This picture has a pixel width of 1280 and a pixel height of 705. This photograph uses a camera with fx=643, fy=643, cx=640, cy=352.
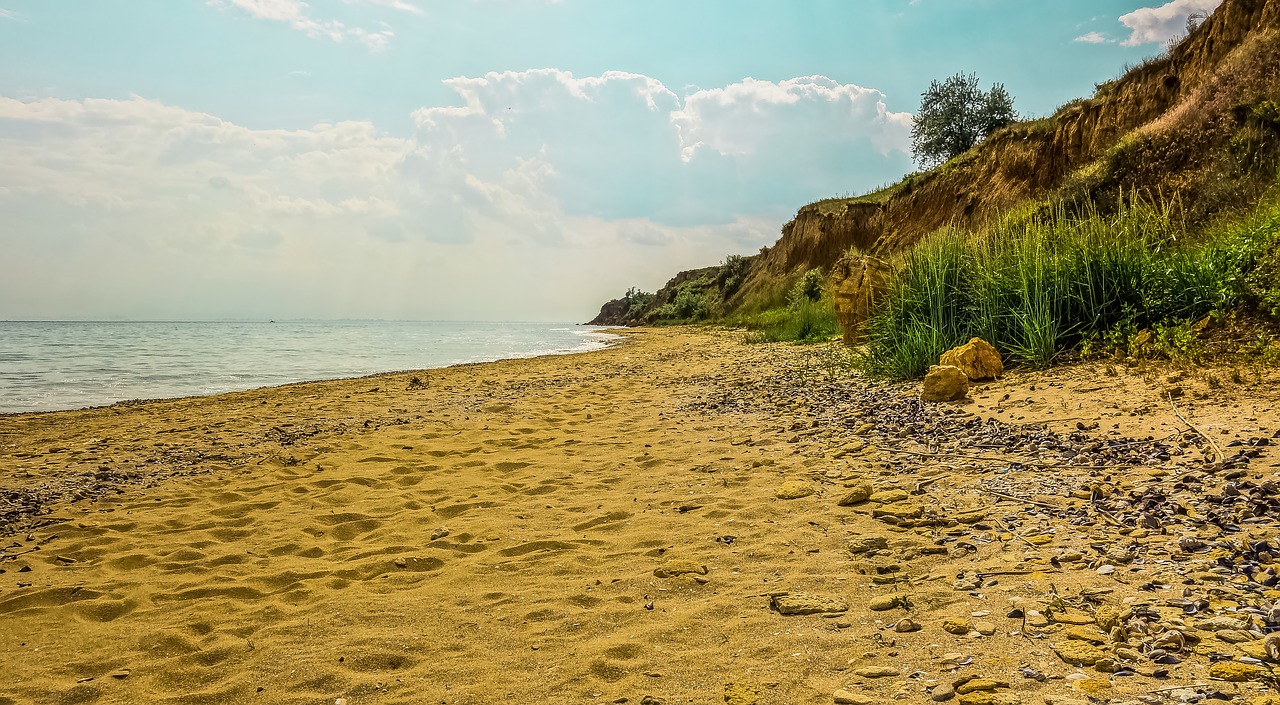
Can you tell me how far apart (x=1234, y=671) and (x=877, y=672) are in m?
0.98

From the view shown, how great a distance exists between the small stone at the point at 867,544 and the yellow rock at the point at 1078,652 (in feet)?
3.80

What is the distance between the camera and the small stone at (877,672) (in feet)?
7.07

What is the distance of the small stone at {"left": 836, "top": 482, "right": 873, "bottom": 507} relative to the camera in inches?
160

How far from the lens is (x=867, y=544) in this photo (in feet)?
11.0

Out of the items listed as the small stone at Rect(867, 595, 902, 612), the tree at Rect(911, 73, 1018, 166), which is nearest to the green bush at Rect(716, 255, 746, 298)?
the tree at Rect(911, 73, 1018, 166)

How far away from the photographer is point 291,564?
3789 millimetres

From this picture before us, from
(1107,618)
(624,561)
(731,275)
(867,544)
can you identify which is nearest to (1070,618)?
(1107,618)

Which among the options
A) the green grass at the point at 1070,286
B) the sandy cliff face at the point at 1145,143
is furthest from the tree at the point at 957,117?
the green grass at the point at 1070,286

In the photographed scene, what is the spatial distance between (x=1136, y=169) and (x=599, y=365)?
12.4m

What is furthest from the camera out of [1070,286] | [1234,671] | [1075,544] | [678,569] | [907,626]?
[1070,286]

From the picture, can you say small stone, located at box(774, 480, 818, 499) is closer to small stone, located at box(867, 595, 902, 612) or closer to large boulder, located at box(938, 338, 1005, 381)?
small stone, located at box(867, 595, 902, 612)

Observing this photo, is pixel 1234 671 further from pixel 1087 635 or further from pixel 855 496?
pixel 855 496

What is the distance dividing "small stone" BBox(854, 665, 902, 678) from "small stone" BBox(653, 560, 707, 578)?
44.7 inches

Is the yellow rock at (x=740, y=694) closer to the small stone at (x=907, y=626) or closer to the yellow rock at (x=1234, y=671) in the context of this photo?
the small stone at (x=907, y=626)
